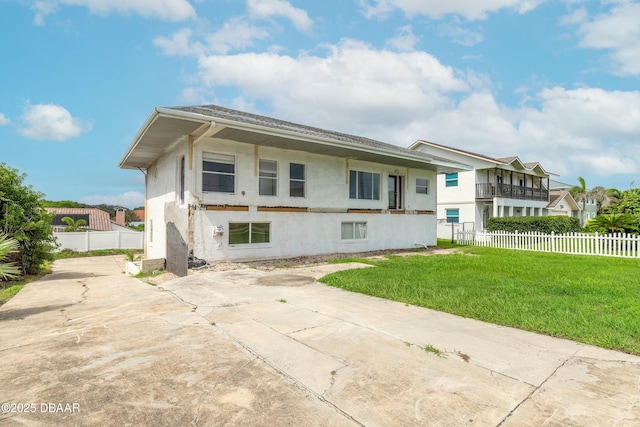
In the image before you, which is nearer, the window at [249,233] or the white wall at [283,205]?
the white wall at [283,205]

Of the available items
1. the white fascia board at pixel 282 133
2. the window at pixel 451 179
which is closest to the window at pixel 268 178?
the white fascia board at pixel 282 133

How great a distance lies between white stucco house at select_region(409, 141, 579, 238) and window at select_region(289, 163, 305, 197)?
56.9 feet

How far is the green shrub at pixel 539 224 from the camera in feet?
71.6

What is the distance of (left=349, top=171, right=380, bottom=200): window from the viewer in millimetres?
15406

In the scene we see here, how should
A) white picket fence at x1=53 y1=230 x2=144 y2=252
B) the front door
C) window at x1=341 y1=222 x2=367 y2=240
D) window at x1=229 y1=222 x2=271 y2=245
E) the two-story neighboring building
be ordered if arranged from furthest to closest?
1. the two-story neighboring building
2. white picket fence at x1=53 y1=230 x2=144 y2=252
3. the front door
4. window at x1=341 y1=222 x2=367 y2=240
5. window at x1=229 y1=222 x2=271 y2=245

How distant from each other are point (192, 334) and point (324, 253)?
9.77m

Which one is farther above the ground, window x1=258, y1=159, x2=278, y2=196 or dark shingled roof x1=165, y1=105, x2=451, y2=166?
dark shingled roof x1=165, y1=105, x2=451, y2=166

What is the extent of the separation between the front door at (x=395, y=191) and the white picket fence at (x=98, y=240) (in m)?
17.5

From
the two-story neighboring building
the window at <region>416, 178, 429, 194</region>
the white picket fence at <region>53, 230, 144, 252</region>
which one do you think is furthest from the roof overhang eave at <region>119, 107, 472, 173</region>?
the two-story neighboring building

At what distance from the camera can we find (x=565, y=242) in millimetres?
16328


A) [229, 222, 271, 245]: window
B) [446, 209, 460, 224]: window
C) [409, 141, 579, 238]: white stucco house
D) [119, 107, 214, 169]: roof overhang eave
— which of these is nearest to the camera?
[119, 107, 214, 169]: roof overhang eave

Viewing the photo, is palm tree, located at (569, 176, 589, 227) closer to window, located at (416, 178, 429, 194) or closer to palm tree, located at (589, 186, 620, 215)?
palm tree, located at (589, 186, 620, 215)

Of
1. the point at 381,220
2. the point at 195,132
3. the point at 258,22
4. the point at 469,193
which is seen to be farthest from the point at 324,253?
the point at 469,193

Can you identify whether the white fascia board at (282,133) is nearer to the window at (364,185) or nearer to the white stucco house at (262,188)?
the white stucco house at (262,188)
